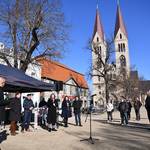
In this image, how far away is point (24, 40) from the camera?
87.5 feet

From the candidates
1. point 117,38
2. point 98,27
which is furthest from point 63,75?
point 117,38

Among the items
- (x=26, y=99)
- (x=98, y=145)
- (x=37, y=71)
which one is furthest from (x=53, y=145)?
(x=37, y=71)

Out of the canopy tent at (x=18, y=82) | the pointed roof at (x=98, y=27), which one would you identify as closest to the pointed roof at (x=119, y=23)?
the pointed roof at (x=98, y=27)

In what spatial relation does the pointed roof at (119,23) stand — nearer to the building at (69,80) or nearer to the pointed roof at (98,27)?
the pointed roof at (98,27)

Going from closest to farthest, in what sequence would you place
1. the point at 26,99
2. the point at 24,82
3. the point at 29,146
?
the point at 29,146, the point at 24,82, the point at 26,99

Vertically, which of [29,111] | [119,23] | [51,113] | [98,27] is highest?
[119,23]

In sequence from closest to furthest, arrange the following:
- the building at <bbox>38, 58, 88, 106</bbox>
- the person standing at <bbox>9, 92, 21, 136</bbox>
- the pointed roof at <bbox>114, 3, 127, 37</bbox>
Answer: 1. the person standing at <bbox>9, 92, 21, 136</bbox>
2. the building at <bbox>38, 58, 88, 106</bbox>
3. the pointed roof at <bbox>114, 3, 127, 37</bbox>

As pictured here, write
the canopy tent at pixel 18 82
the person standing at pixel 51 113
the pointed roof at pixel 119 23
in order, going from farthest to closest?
the pointed roof at pixel 119 23 → the person standing at pixel 51 113 → the canopy tent at pixel 18 82

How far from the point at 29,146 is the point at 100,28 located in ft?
348

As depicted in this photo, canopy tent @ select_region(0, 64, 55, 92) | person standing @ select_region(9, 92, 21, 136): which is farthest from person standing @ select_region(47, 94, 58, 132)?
person standing @ select_region(9, 92, 21, 136)

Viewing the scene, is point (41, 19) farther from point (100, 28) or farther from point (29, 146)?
point (100, 28)

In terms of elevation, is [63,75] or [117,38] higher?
[117,38]

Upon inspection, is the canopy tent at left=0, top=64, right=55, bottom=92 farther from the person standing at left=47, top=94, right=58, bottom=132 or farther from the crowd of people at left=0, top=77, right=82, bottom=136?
the person standing at left=47, top=94, right=58, bottom=132

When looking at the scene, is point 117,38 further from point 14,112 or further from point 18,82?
point 18,82
